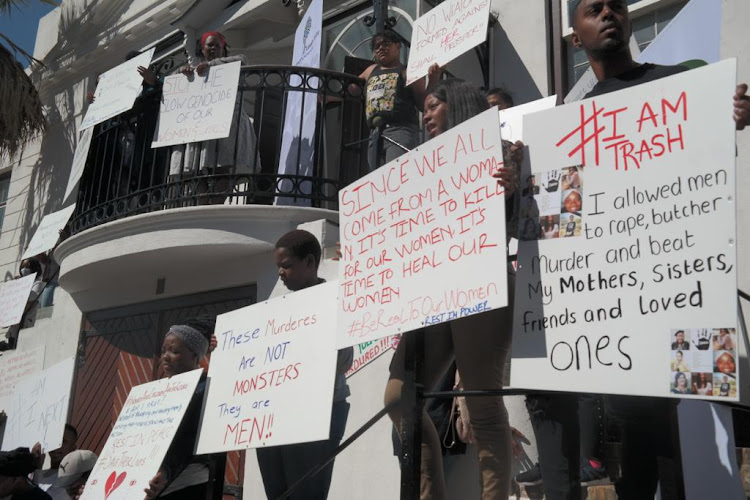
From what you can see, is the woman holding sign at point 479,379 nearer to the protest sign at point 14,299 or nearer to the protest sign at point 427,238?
the protest sign at point 427,238

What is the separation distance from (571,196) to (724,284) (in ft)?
2.08

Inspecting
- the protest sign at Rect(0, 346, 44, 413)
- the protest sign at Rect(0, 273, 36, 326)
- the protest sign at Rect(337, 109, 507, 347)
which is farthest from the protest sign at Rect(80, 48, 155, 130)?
the protest sign at Rect(337, 109, 507, 347)

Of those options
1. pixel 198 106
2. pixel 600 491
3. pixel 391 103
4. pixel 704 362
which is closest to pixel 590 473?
pixel 600 491

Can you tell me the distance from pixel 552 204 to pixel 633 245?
0.35m

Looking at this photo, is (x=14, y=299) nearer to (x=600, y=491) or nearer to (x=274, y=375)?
(x=274, y=375)

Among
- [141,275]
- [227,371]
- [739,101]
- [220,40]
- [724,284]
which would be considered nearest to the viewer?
[724,284]

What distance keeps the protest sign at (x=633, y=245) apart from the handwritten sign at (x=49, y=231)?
8.25m

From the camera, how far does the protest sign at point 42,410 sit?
5.30m

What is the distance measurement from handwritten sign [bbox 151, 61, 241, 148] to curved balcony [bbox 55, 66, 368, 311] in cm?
40

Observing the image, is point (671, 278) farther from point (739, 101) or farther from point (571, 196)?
point (739, 101)

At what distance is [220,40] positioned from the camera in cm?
789

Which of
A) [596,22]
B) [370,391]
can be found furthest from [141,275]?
[596,22]

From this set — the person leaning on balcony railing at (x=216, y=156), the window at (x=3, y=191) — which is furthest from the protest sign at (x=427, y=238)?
the window at (x=3, y=191)

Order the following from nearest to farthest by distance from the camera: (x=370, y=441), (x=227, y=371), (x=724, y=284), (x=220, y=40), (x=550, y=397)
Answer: (x=724, y=284), (x=550, y=397), (x=227, y=371), (x=370, y=441), (x=220, y=40)
